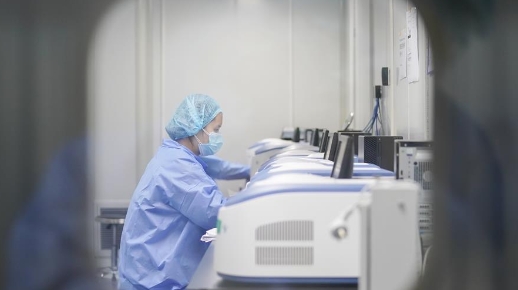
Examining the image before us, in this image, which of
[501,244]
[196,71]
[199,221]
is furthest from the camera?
[196,71]

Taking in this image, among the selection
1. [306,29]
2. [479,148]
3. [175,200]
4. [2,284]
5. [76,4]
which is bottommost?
[2,284]

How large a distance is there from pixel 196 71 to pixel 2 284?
12.3 feet

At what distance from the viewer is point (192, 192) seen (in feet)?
7.21

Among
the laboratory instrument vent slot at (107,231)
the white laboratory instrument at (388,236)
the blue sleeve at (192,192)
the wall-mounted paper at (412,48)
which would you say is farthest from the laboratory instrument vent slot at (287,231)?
the laboratory instrument vent slot at (107,231)

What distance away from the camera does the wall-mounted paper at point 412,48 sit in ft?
9.25

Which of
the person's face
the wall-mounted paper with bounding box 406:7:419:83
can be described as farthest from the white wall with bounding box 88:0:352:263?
the person's face

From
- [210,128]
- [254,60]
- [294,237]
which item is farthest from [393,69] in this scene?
[294,237]

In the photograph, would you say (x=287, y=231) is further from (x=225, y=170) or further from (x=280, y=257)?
(x=225, y=170)

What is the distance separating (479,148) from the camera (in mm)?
1548

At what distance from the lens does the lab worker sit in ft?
7.20

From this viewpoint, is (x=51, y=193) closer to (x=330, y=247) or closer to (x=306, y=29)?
(x=330, y=247)

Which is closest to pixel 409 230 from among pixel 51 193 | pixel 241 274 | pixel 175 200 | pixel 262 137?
pixel 241 274

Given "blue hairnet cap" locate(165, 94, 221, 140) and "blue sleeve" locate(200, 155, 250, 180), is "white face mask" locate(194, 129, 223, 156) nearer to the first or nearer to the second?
"blue hairnet cap" locate(165, 94, 221, 140)

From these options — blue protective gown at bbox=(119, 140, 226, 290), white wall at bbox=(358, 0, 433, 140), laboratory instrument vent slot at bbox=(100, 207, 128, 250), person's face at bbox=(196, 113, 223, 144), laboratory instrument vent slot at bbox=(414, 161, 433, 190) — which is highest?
→ white wall at bbox=(358, 0, 433, 140)
